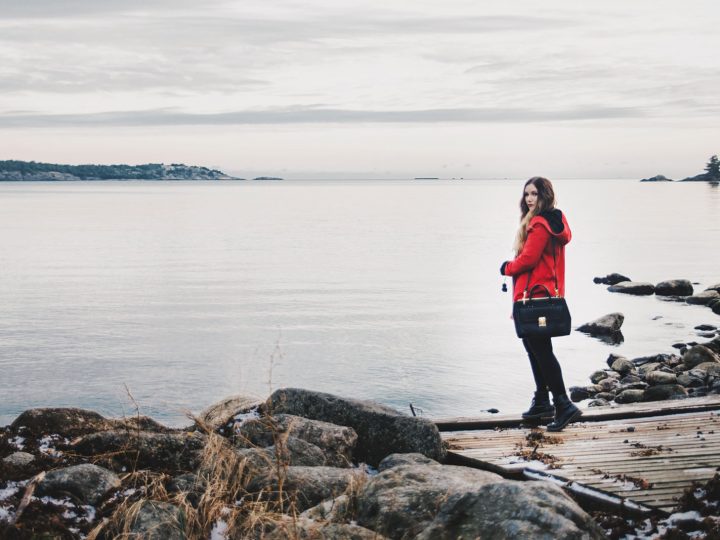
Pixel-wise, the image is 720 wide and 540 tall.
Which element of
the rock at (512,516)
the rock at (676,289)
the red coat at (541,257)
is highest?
the red coat at (541,257)

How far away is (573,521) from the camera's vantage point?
5410 millimetres

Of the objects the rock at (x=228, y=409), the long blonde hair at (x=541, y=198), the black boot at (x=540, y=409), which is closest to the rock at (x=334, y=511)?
the rock at (x=228, y=409)

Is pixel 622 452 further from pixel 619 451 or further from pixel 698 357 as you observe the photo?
pixel 698 357

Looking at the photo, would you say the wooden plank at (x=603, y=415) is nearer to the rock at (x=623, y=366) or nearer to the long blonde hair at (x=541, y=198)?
the long blonde hair at (x=541, y=198)

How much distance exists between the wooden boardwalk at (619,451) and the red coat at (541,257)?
5.58 feet

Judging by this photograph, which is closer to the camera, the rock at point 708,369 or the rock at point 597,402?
the rock at point 597,402

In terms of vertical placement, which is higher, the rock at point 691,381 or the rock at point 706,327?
the rock at point 691,381

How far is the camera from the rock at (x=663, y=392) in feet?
52.3

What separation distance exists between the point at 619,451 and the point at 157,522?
4.84m

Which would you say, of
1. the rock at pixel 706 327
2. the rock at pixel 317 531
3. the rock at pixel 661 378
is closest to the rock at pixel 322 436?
the rock at pixel 317 531

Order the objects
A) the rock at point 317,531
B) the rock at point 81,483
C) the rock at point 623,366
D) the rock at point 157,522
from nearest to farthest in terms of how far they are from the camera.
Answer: the rock at point 317,531
the rock at point 157,522
the rock at point 81,483
the rock at point 623,366

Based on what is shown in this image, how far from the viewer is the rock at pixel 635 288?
34.2 metres

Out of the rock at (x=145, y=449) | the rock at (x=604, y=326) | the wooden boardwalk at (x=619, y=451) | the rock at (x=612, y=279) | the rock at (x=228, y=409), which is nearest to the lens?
the wooden boardwalk at (x=619, y=451)

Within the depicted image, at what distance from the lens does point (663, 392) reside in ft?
52.5
